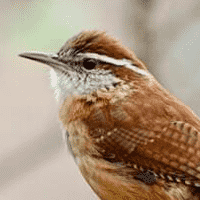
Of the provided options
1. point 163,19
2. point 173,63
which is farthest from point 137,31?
point 173,63

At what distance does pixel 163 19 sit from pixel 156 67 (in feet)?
1.88

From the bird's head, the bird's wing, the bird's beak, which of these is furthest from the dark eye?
the bird's wing

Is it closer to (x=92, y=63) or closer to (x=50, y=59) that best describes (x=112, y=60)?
(x=92, y=63)

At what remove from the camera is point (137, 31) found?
3699 mm

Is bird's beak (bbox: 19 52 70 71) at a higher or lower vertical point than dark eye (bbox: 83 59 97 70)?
higher

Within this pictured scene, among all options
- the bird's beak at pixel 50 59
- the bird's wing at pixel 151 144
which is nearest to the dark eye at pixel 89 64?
the bird's beak at pixel 50 59

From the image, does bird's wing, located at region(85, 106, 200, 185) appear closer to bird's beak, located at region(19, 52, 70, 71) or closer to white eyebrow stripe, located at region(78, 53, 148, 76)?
white eyebrow stripe, located at region(78, 53, 148, 76)

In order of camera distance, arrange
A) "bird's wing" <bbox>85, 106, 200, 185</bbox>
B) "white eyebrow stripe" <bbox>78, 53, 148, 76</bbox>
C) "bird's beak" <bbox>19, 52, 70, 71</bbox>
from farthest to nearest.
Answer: "bird's beak" <bbox>19, 52, 70, 71</bbox>
"white eyebrow stripe" <bbox>78, 53, 148, 76</bbox>
"bird's wing" <bbox>85, 106, 200, 185</bbox>

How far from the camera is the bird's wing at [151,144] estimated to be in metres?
1.89

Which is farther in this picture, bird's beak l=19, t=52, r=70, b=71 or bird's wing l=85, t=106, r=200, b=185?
bird's beak l=19, t=52, r=70, b=71

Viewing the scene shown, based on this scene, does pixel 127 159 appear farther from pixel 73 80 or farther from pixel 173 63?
pixel 173 63

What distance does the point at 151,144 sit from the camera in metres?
1.94

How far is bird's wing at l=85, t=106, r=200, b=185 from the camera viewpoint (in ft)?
6.21

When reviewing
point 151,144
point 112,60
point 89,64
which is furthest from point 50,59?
point 151,144
